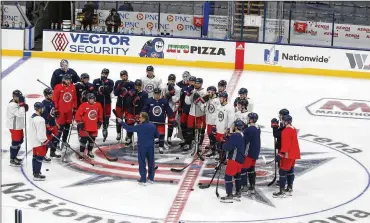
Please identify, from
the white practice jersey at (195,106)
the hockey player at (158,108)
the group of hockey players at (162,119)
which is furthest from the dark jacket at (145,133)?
the white practice jersey at (195,106)

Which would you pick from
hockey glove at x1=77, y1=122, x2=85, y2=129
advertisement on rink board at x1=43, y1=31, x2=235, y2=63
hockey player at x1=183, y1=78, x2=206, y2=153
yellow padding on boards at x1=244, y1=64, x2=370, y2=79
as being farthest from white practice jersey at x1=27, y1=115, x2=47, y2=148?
yellow padding on boards at x1=244, y1=64, x2=370, y2=79

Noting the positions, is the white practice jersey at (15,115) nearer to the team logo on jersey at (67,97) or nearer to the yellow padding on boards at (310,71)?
the team logo on jersey at (67,97)

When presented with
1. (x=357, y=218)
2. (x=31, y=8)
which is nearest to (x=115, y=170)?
(x=357, y=218)

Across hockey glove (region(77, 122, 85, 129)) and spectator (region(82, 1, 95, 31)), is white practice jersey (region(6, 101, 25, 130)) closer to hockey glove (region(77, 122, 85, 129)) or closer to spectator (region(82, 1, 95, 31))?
hockey glove (region(77, 122, 85, 129))

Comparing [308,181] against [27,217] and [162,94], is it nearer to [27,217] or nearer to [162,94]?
[162,94]

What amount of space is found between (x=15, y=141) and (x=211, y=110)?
10.1 feet

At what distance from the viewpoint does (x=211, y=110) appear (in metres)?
13.0

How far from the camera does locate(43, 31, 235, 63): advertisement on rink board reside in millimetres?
21719

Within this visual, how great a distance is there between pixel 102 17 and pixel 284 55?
273 inches

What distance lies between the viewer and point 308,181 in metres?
12.5

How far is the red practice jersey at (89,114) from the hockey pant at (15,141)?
2.96 feet

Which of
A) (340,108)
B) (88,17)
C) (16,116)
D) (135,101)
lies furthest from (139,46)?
(16,116)

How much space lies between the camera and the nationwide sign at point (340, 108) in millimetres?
17219

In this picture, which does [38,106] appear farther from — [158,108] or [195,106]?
[195,106]
